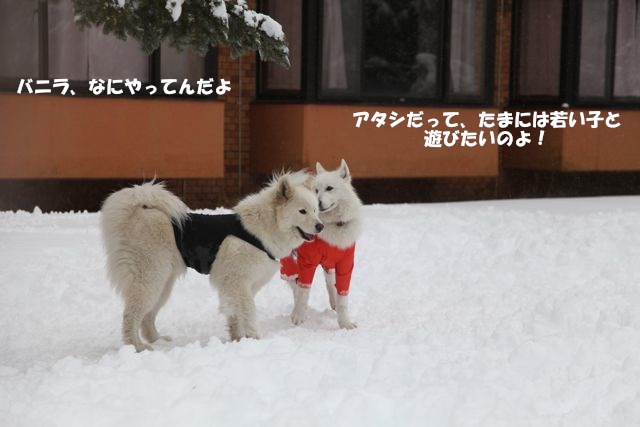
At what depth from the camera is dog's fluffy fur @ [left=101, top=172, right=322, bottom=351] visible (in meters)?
7.29

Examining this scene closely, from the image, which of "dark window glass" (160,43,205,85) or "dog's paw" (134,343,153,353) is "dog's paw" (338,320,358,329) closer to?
"dog's paw" (134,343,153,353)

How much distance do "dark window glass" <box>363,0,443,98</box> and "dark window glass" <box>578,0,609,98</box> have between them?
118 inches

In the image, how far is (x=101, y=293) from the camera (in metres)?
9.55

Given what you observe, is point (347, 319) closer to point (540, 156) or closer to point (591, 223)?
point (591, 223)

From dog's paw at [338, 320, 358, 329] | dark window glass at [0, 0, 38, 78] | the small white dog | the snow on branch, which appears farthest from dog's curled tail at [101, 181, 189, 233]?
dark window glass at [0, 0, 38, 78]

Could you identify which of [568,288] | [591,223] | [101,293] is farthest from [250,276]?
[591,223]

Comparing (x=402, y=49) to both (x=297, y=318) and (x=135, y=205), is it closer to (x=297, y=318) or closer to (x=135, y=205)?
(x=297, y=318)

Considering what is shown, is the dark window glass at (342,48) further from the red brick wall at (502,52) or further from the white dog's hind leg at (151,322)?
the white dog's hind leg at (151,322)

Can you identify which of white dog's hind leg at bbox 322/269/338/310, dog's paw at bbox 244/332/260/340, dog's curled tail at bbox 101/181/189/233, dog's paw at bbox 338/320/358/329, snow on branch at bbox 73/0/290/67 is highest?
snow on branch at bbox 73/0/290/67

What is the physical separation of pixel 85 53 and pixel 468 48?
22.7ft

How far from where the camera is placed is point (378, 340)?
7.49 meters

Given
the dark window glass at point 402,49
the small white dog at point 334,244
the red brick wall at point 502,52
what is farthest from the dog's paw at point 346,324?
the red brick wall at point 502,52

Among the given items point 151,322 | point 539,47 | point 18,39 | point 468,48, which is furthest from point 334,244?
point 539,47

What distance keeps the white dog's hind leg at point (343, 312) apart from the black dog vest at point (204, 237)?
0.96 metres
